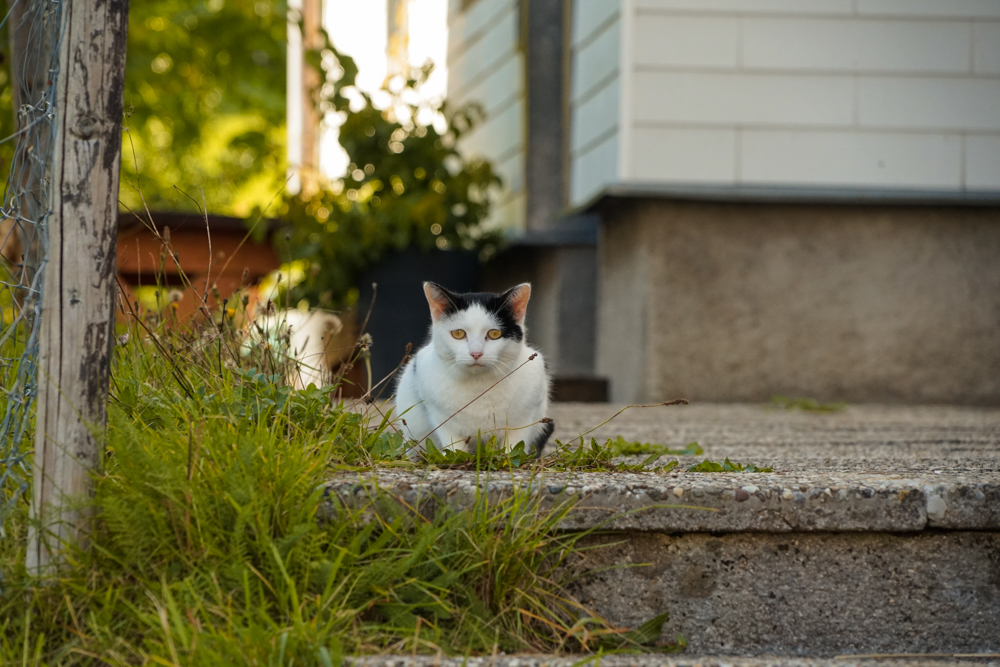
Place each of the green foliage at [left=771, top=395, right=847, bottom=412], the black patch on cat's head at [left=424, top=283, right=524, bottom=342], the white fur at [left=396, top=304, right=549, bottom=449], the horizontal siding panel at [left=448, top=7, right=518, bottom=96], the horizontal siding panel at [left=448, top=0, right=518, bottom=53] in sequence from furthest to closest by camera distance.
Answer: the horizontal siding panel at [left=448, top=0, right=518, bottom=53] < the horizontal siding panel at [left=448, top=7, right=518, bottom=96] < the green foliage at [left=771, top=395, right=847, bottom=412] < the black patch on cat's head at [left=424, top=283, right=524, bottom=342] < the white fur at [left=396, top=304, right=549, bottom=449]

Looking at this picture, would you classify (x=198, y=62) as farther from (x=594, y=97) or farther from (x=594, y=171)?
(x=594, y=171)

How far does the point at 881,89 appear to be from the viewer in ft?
14.3

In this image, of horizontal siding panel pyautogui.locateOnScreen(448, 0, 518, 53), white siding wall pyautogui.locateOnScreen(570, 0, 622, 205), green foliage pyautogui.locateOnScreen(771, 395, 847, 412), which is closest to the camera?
green foliage pyautogui.locateOnScreen(771, 395, 847, 412)

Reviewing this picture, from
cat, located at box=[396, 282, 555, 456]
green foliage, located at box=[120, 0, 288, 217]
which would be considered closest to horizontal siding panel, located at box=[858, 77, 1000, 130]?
cat, located at box=[396, 282, 555, 456]

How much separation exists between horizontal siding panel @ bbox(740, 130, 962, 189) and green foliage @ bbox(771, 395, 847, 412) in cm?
99

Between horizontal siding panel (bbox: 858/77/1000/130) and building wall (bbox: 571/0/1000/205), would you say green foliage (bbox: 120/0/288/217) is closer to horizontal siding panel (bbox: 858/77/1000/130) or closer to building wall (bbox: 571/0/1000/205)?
building wall (bbox: 571/0/1000/205)

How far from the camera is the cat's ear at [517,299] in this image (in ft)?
7.73

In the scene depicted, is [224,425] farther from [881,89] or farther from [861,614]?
[881,89]

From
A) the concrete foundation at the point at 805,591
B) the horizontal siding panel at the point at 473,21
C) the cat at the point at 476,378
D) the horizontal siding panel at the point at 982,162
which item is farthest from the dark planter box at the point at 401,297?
the concrete foundation at the point at 805,591

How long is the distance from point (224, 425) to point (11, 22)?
246 cm

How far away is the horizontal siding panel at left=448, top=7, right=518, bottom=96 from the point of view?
5.69 meters

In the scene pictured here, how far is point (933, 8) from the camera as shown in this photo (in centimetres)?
436

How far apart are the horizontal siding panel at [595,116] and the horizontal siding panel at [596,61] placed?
70 millimetres

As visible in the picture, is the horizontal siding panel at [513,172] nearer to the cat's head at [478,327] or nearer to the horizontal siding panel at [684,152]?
the horizontal siding panel at [684,152]
